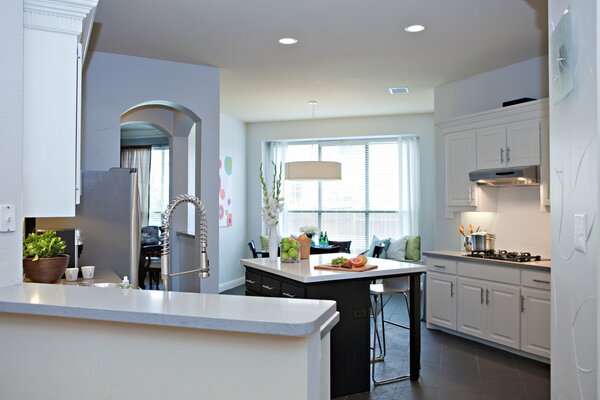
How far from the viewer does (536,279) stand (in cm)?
418

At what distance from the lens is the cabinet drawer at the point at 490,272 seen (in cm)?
437

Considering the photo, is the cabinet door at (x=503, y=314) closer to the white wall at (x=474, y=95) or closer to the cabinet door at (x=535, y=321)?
the cabinet door at (x=535, y=321)

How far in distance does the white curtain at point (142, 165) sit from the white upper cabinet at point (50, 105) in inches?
299

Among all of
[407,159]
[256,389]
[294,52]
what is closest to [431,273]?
[294,52]

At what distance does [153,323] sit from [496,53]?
4348 millimetres

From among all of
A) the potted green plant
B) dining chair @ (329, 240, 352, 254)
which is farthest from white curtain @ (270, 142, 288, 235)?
the potted green plant

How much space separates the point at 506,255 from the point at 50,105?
4.02 meters

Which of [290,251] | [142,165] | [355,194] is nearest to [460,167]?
[290,251]

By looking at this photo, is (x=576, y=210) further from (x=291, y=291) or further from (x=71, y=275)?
(x=71, y=275)

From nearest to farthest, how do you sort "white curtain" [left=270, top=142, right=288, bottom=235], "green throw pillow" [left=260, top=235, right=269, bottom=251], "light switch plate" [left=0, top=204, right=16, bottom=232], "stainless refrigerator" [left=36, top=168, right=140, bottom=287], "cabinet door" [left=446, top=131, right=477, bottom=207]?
"light switch plate" [left=0, top=204, right=16, bottom=232] → "stainless refrigerator" [left=36, top=168, right=140, bottom=287] → "cabinet door" [left=446, top=131, right=477, bottom=207] → "green throw pillow" [left=260, top=235, right=269, bottom=251] → "white curtain" [left=270, top=142, right=288, bottom=235]

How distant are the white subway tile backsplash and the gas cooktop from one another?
0.67 feet

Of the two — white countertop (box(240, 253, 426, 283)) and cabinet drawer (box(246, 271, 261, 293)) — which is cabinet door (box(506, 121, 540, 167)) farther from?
cabinet drawer (box(246, 271, 261, 293))

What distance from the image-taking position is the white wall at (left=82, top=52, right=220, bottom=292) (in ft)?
15.4

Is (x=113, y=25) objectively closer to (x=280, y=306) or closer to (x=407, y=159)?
(x=280, y=306)
